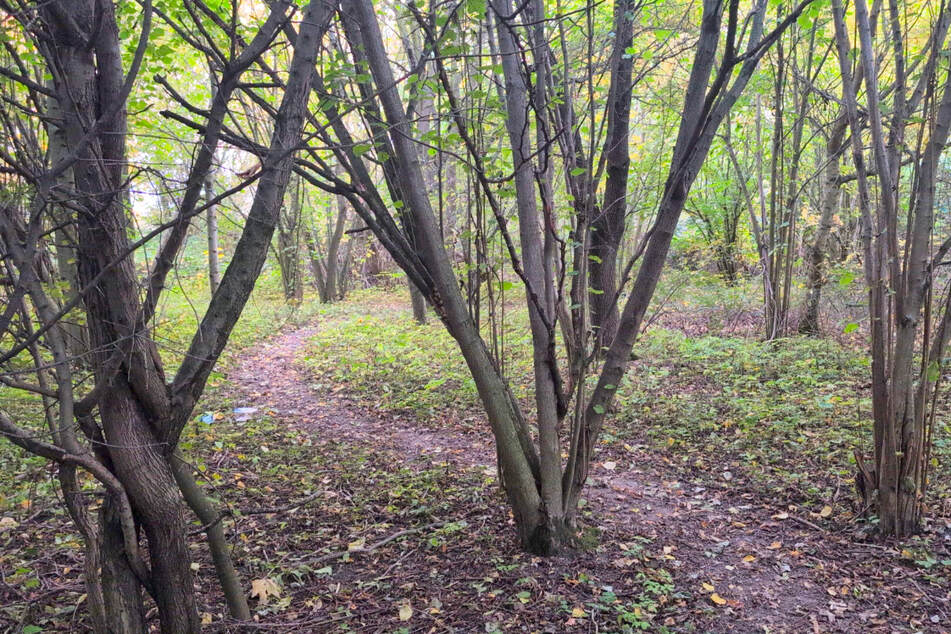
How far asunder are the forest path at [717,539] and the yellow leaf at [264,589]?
1.89 m

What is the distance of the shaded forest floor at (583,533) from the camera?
2.80m

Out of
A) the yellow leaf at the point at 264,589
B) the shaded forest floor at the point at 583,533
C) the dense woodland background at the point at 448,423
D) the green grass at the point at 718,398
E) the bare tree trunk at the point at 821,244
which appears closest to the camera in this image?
the dense woodland background at the point at 448,423

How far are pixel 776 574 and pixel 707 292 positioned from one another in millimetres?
8225

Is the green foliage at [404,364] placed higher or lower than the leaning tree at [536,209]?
lower

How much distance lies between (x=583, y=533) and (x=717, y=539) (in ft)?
2.79

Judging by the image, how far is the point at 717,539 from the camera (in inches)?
138

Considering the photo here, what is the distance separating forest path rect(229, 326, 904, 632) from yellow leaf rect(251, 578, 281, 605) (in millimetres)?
1893

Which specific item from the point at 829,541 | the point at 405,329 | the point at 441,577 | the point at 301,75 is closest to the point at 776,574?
the point at 829,541

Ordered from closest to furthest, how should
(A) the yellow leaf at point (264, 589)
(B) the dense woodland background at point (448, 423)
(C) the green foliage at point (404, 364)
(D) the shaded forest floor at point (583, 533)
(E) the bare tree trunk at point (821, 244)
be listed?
(B) the dense woodland background at point (448, 423), (D) the shaded forest floor at point (583, 533), (A) the yellow leaf at point (264, 589), (C) the green foliage at point (404, 364), (E) the bare tree trunk at point (821, 244)

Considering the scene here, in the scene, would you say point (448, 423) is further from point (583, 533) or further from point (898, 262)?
point (898, 262)

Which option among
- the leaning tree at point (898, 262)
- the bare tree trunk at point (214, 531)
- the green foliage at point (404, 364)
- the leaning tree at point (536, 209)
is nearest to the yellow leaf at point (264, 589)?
the bare tree trunk at point (214, 531)

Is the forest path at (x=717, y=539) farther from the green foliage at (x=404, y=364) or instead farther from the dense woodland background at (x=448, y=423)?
the green foliage at (x=404, y=364)

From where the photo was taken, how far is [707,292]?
35.0ft

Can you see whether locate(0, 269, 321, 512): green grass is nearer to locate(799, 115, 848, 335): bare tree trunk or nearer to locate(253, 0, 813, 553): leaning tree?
locate(253, 0, 813, 553): leaning tree
